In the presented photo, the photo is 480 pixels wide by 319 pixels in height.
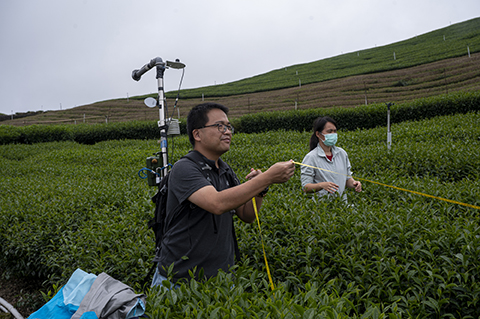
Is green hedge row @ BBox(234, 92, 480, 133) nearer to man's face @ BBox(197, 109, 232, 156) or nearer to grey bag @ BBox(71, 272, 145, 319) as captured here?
man's face @ BBox(197, 109, 232, 156)

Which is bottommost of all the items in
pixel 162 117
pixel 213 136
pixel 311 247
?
pixel 311 247

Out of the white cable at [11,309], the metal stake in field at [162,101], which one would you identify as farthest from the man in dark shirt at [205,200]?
the white cable at [11,309]

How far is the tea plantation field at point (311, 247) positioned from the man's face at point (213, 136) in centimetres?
83

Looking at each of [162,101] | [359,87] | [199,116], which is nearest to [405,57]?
[359,87]

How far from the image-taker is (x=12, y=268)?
4.74 metres

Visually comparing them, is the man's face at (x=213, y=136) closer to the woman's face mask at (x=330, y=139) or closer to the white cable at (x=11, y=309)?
the woman's face mask at (x=330, y=139)

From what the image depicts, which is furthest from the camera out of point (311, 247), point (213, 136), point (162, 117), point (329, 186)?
point (162, 117)

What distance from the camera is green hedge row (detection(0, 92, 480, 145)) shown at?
14.6 meters

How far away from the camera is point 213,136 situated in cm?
217

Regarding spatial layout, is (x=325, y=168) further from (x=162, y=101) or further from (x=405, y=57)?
(x=405, y=57)

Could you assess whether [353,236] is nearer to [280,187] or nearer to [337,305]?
[337,305]

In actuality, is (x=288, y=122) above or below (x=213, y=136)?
above

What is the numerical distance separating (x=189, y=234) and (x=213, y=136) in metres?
0.67

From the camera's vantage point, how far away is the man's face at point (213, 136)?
2176mm
